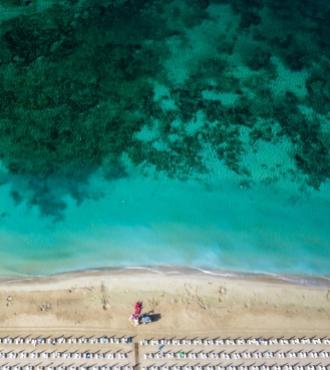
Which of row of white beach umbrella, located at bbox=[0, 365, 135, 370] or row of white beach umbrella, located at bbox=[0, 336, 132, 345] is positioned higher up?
row of white beach umbrella, located at bbox=[0, 336, 132, 345]

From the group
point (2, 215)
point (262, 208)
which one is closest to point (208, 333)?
point (262, 208)

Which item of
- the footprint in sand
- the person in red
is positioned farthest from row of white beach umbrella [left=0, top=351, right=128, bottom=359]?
the footprint in sand

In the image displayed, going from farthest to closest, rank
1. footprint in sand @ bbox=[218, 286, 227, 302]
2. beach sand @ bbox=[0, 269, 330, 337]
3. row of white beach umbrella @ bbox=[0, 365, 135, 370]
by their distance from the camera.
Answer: footprint in sand @ bbox=[218, 286, 227, 302], beach sand @ bbox=[0, 269, 330, 337], row of white beach umbrella @ bbox=[0, 365, 135, 370]

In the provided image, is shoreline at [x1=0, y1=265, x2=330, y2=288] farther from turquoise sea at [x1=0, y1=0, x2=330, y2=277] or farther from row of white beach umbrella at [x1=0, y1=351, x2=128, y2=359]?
row of white beach umbrella at [x1=0, y1=351, x2=128, y2=359]

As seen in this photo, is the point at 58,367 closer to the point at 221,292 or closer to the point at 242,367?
the point at 242,367

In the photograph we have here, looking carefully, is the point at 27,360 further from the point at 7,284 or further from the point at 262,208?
the point at 262,208

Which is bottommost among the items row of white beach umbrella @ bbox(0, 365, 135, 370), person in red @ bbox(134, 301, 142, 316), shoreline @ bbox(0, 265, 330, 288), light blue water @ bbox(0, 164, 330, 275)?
row of white beach umbrella @ bbox(0, 365, 135, 370)

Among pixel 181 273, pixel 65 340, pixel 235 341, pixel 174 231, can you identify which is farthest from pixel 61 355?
pixel 174 231
